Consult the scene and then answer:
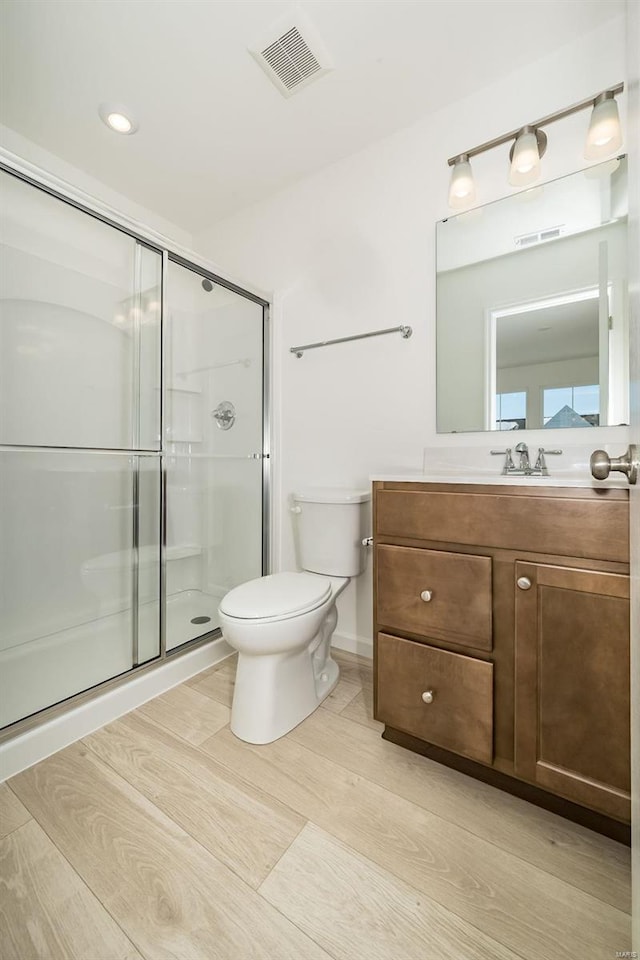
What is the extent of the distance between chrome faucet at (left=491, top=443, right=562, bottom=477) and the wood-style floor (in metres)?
0.97

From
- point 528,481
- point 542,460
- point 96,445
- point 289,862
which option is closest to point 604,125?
point 542,460

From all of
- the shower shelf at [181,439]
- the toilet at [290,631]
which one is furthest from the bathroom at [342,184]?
the toilet at [290,631]

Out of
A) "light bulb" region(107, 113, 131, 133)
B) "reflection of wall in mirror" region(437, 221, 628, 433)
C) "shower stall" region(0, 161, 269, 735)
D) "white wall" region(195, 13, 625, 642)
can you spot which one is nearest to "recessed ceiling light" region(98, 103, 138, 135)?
"light bulb" region(107, 113, 131, 133)

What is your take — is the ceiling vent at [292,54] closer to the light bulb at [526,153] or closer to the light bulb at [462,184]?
the light bulb at [462,184]

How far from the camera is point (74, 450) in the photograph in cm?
144

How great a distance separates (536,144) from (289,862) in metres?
2.15

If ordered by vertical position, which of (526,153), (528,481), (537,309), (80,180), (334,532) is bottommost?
(334,532)

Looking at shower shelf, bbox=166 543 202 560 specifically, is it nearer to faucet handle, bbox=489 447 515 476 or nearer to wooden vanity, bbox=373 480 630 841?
wooden vanity, bbox=373 480 630 841

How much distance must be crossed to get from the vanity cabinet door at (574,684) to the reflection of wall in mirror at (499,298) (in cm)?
68

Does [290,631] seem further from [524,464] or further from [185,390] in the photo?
[185,390]

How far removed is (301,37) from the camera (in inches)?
52.3

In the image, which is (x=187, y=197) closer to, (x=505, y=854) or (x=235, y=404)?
(x=235, y=404)

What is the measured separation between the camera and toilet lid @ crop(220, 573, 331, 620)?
48.9 inches

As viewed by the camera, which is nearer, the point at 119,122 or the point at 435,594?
the point at 435,594
